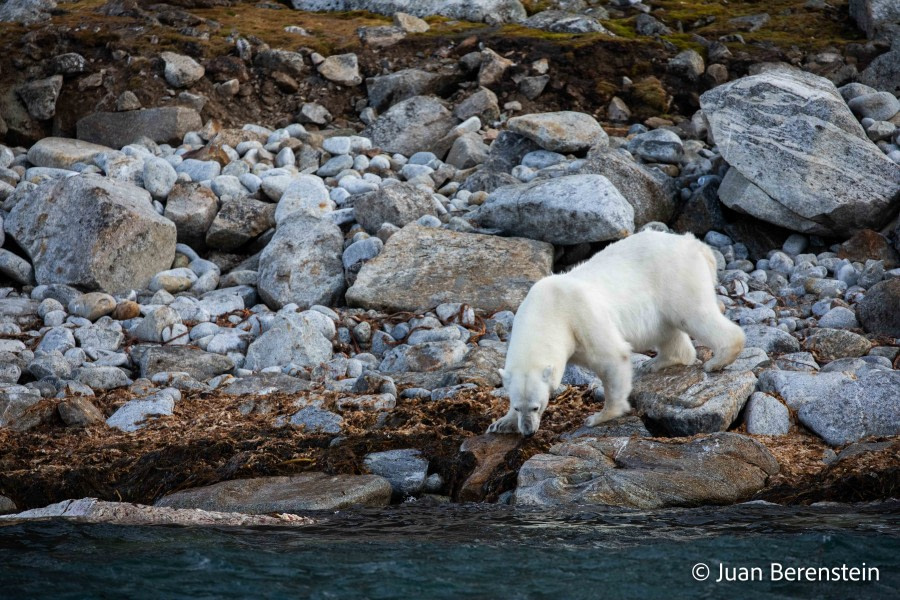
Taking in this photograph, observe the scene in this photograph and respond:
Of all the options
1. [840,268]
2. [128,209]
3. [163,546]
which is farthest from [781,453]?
[128,209]

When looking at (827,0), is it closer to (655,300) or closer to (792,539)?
(655,300)

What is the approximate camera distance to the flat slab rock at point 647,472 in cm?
653

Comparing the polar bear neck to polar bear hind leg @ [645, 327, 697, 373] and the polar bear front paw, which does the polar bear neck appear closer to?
the polar bear front paw

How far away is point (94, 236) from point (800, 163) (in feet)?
33.2

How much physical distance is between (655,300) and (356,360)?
367 centimetres

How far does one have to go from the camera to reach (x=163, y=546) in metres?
5.68

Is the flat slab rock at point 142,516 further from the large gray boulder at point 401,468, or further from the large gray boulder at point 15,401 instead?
the large gray boulder at point 15,401

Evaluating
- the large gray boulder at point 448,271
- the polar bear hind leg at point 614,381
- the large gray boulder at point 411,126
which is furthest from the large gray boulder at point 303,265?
the polar bear hind leg at point 614,381

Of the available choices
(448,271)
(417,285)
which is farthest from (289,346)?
(448,271)

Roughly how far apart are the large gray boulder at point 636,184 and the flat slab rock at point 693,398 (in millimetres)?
6477

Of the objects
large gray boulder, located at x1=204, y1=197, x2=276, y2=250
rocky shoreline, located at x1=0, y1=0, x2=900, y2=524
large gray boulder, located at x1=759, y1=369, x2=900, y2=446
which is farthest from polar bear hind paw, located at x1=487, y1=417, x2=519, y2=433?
large gray boulder, located at x1=204, y1=197, x2=276, y2=250

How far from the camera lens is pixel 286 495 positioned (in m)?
7.00

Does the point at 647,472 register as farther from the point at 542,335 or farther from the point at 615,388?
the point at 542,335

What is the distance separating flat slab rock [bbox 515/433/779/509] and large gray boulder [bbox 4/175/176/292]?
804cm
